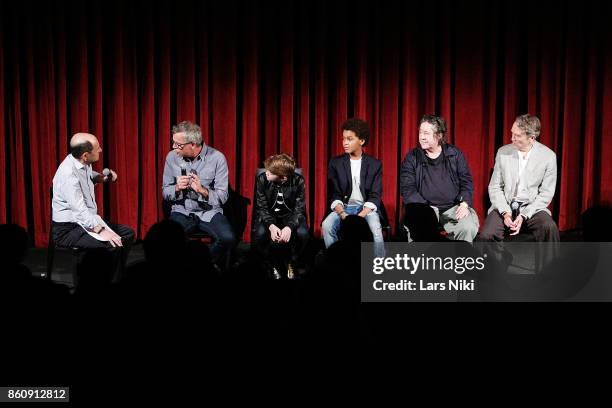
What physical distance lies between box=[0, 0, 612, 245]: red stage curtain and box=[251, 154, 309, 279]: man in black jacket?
117 cm

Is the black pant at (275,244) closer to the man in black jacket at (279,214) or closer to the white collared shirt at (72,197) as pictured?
the man in black jacket at (279,214)

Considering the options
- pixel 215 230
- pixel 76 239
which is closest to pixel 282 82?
pixel 215 230

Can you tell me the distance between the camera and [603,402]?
1.90m

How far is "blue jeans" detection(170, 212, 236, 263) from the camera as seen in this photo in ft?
13.7

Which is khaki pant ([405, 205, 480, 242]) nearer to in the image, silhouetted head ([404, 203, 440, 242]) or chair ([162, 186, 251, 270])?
silhouetted head ([404, 203, 440, 242])

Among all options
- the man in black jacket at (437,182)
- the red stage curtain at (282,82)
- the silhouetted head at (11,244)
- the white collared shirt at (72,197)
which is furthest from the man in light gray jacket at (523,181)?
the silhouetted head at (11,244)

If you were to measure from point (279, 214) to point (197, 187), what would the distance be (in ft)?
1.88

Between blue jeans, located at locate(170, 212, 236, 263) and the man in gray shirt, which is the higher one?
the man in gray shirt

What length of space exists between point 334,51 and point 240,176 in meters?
1.31

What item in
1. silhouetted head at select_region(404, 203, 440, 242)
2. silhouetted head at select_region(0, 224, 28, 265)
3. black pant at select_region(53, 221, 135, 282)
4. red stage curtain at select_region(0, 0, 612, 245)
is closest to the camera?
silhouetted head at select_region(0, 224, 28, 265)

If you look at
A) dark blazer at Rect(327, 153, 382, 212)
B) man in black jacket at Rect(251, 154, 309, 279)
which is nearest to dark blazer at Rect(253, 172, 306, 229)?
man in black jacket at Rect(251, 154, 309, 279)

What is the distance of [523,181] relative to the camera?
14.4 feet

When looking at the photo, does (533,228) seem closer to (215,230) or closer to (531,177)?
(531,177)

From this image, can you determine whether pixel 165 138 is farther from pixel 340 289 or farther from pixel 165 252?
pixel 340 289
